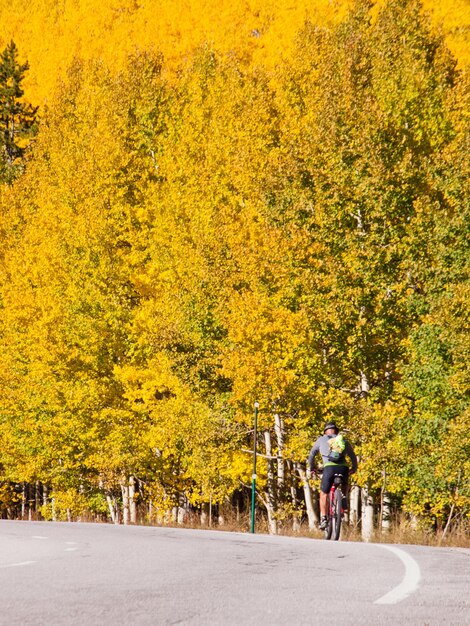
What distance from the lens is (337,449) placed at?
14.0 metres

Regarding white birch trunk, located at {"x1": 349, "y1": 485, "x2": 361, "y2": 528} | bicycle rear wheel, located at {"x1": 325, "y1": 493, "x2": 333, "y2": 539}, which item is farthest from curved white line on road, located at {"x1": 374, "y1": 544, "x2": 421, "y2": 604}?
white birch trunk, located at {"x1": 349, "y1": 485, "x2": 361, "y2": 528}

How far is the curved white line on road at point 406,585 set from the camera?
596 cm

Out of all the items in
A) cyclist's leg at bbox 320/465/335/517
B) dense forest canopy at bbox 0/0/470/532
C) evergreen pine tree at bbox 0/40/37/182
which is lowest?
cyclist's leg at bbox 320/465/335/517

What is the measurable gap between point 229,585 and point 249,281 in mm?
15362

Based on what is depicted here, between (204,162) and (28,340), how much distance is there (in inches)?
288

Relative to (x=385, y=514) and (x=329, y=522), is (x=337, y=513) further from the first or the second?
(x=385, y=514)

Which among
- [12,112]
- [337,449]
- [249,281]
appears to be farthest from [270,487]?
[12,112]

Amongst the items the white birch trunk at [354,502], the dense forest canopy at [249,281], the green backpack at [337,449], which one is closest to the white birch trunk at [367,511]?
the dense forest canopy at [249,281]

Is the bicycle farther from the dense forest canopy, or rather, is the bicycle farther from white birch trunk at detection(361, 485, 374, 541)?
white birch trunk at detection(361, 485, 374, 541)

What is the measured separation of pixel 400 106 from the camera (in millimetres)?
25875

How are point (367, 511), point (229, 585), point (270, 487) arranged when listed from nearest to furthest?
point (229, 585) < point (367, 511) < point (270, 487)

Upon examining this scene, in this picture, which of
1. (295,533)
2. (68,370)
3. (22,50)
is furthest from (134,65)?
(22,50)

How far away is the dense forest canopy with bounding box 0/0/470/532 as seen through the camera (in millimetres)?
19781

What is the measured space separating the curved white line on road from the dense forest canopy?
27.7 ft
